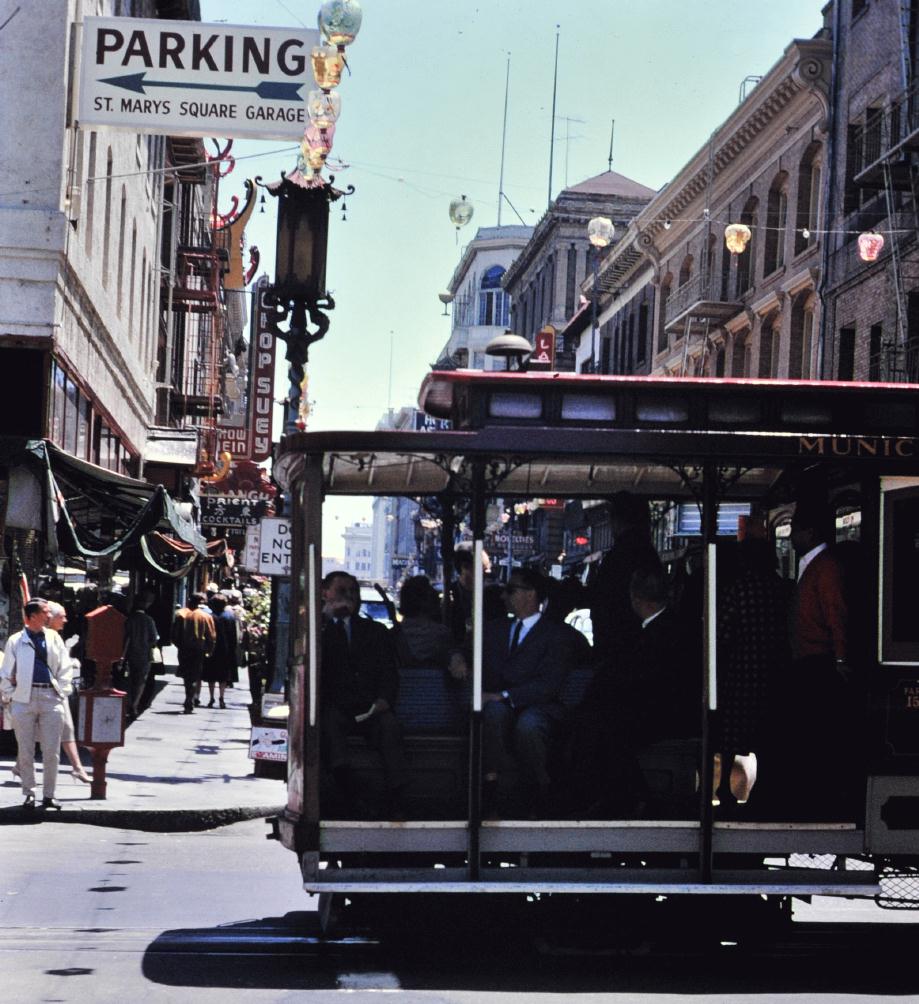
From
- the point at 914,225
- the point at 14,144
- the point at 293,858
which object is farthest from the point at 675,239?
the point at 293,858

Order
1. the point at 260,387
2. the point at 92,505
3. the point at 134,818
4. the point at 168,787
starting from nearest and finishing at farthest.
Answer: the point at 134,818
the point at 168,787
the point at 92,505
the point at 260,387

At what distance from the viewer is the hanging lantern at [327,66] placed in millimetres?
16094

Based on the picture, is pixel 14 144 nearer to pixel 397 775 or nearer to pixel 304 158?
pixel 304 158

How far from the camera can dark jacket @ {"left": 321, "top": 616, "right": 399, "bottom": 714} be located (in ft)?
29.6

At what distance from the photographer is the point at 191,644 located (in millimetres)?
27375

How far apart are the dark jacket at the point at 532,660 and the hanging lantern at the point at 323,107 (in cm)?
819

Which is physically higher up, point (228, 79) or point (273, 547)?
point (228, 79)

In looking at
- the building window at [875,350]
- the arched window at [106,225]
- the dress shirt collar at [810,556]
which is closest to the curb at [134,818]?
the dress shirt collar at [810,556]

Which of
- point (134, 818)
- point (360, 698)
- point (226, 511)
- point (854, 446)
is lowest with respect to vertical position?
point (134, 818)

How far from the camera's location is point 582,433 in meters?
8.91

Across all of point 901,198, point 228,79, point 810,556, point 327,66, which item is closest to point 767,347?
point 901,198

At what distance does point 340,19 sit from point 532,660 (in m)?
8.26

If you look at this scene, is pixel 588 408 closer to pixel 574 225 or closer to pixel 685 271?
pixel 685 271

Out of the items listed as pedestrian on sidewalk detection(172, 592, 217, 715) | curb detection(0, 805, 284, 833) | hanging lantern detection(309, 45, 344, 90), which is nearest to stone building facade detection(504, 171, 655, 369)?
pedestrian on sidewalk detection(172, 592, 217, 715)
